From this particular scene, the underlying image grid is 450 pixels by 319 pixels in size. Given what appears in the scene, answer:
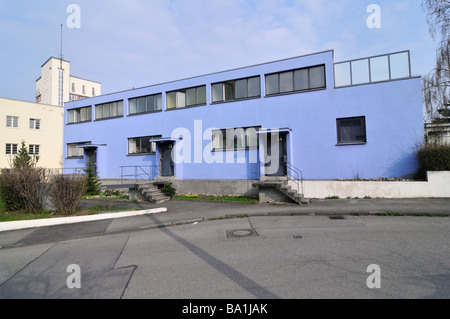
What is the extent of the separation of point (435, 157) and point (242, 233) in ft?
34.5

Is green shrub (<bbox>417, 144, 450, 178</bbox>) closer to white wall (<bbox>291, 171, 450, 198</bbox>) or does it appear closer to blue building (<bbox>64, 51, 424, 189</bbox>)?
white wall (<bbox>291, 171, 450, 198</bbox>)

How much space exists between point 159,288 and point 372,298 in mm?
3071

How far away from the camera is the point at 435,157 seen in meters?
12.1

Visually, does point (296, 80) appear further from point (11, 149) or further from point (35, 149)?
point (11, 149)

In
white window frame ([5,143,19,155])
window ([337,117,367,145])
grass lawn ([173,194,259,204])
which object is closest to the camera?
grass lawn ([173,194,259,204])

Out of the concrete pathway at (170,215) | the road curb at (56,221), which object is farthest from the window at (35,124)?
the concrete pathway at (170,215)

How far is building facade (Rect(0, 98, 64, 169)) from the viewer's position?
32.5 metres

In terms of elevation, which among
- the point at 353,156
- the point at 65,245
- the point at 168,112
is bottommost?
the point at 65,245

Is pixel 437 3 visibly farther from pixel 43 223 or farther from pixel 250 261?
pixel 43 223

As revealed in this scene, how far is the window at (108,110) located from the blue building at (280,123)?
915mm

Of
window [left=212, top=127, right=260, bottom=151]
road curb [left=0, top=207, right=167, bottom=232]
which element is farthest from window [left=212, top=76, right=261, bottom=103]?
road curb [left=0, top=207, right=167, bottom=232]

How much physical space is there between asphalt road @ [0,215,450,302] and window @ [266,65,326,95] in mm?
9521
